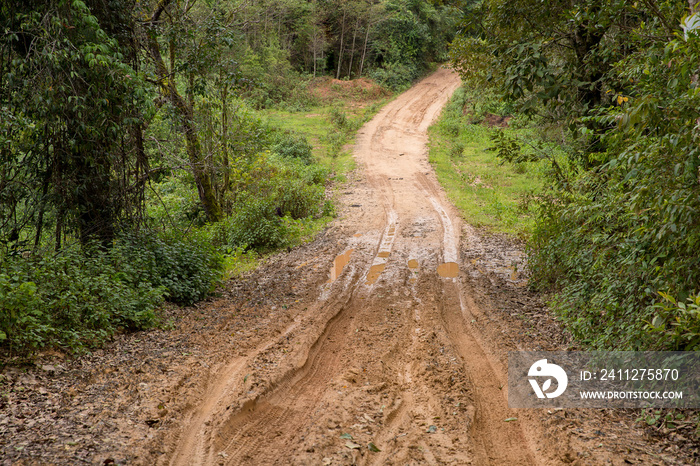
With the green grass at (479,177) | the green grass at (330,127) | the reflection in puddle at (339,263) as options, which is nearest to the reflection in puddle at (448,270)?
the reflection in puddle at (339,263)

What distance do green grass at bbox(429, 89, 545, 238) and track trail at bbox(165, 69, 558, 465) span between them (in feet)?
13.1

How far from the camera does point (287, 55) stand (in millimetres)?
35969

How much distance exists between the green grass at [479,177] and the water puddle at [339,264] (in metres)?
4.00

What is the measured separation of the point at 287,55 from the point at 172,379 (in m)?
34.4

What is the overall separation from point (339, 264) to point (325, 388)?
5.37m

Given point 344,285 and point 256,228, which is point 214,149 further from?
point 344,285

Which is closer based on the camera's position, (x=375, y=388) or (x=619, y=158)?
(x=619, y=158)

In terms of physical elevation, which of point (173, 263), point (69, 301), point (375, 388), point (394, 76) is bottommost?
point (375, 388)

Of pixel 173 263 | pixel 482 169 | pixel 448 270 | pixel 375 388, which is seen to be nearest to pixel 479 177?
pixel 482 169

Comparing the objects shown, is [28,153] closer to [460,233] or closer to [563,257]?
[563,257]

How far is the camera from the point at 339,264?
10641mm

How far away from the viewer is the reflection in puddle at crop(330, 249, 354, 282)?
392 inches

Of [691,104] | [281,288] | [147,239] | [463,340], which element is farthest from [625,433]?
[147,239]

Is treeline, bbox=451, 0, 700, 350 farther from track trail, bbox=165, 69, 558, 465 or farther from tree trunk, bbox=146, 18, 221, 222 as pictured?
tree trunk, bbox=146, 18, 221, 222
